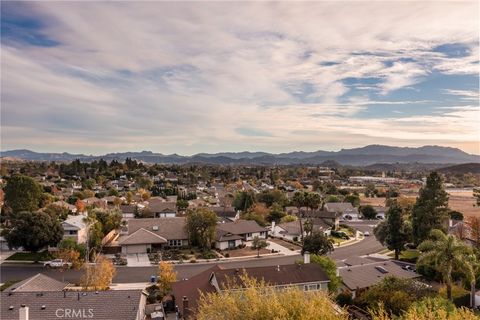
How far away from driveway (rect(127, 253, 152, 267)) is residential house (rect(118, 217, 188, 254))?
4.91 ft

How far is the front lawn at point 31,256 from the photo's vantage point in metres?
52.0

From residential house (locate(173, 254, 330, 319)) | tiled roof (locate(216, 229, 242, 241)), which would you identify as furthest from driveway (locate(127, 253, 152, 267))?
residential house (locate(173, 254, 330, 319))

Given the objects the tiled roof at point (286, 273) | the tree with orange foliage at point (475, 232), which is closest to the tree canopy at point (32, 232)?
the tiled roof at point (286, 273)

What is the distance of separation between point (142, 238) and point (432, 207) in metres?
41.5

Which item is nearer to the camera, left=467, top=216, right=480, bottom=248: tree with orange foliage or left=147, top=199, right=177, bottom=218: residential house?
left=467, top=216, right=480, bottom=248: tree with orange foliage

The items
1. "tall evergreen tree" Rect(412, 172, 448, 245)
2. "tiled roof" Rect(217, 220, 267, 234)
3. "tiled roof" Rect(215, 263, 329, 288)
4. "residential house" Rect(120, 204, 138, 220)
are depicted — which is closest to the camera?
"tiled roof" Rect(215, 263, 329, 288)

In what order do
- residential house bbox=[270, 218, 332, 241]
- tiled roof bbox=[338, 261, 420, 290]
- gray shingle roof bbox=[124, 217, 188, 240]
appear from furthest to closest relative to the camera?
residential house bbox=[270, 218, 332, 241]
gray shingle roof bbox=[124, 217, 188, 240]
tiled roof bbox=[338, 261, 420, 290]

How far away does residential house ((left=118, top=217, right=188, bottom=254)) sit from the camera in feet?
192

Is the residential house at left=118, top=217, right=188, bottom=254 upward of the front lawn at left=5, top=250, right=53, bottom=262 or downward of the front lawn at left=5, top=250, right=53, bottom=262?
upward

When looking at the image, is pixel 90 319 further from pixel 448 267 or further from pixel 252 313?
pixel 448 267

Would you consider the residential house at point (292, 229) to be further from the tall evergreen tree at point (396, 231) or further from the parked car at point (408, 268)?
the parked car at point (408, 268)

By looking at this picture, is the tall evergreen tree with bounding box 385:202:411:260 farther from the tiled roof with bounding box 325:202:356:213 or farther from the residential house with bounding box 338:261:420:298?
the tiled roof with bounding box 325:202:356:213

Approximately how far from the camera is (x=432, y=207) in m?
53.0

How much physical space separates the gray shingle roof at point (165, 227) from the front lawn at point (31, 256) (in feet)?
44.0
